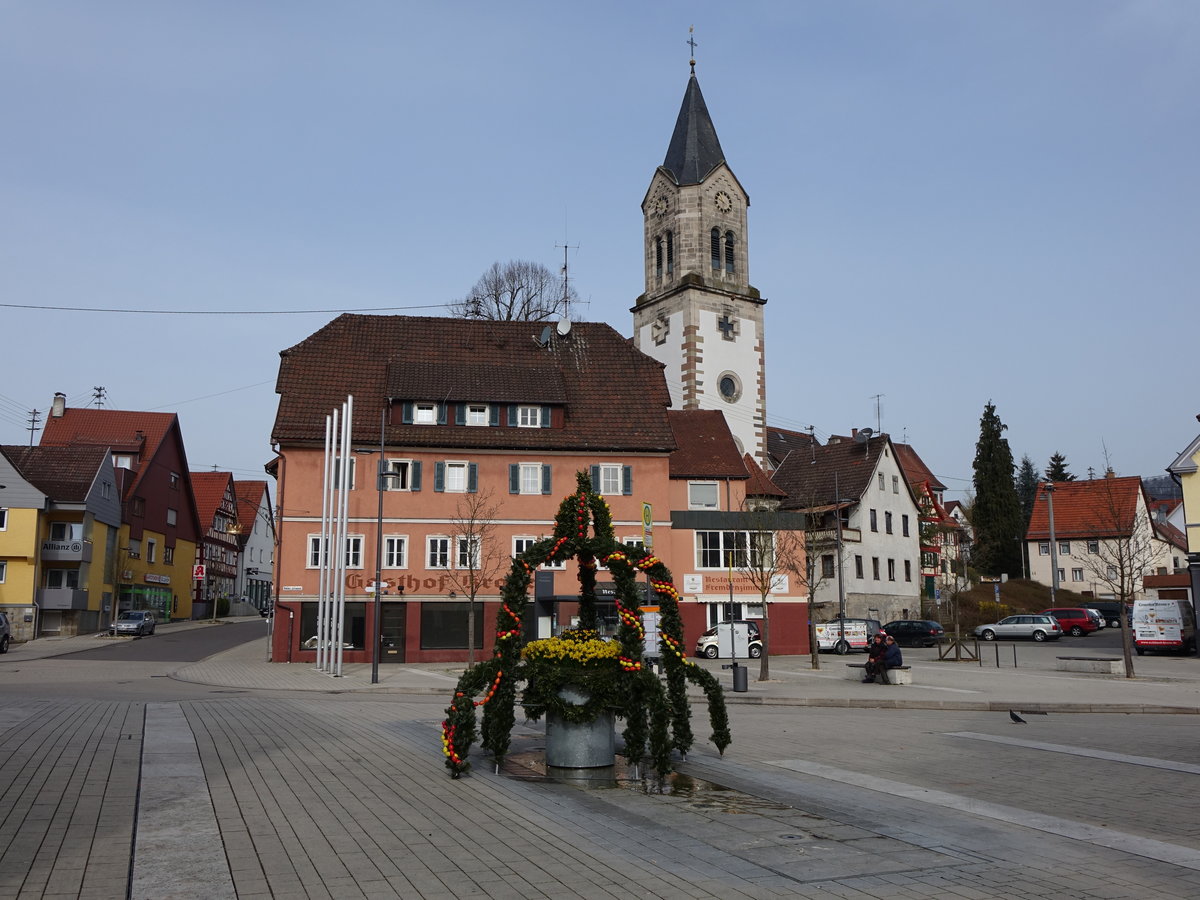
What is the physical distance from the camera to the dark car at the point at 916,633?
51.5 m

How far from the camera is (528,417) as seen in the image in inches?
1694

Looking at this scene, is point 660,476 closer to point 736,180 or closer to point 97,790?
point 736,180

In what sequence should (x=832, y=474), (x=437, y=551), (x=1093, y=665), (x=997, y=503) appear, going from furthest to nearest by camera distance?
(x=997, y=503), (x=832, y=474), (x=437, y=551), (x=1093, y=665)

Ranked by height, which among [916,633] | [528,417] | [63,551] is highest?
[528,417]

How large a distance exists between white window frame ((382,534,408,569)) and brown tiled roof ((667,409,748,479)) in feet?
39.4

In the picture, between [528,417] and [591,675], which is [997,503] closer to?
[528,417]

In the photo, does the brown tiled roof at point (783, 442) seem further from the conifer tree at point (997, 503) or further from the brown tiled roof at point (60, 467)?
the brown tiled roof at point (60, 467)

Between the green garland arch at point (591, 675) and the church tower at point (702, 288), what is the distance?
4722cm

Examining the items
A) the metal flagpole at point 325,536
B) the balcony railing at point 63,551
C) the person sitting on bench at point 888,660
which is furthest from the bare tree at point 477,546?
the balcony railing at point 63,551

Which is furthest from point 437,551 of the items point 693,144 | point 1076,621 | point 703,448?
point 1076,621

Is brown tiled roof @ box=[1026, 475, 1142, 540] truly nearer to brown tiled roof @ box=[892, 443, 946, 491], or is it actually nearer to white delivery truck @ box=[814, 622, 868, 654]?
brown tiled roof @ box=[892, 443, 946, 491]

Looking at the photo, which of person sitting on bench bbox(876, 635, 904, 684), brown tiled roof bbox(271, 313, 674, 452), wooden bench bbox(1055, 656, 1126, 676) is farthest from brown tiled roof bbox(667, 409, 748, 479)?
person sitting on bench bbox(876, 635, 904, 684)

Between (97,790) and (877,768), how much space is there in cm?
886

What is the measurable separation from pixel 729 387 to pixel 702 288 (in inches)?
237
